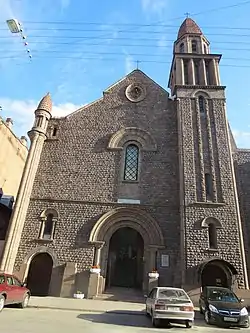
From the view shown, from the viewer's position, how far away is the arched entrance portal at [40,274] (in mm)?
15852

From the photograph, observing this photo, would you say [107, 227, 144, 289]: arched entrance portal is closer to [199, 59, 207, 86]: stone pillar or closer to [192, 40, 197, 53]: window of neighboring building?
[199, 59, 207, 86]: stone pillar

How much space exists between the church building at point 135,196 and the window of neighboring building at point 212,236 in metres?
0.06

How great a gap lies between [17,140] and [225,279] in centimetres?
2325

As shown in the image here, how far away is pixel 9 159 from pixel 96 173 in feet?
39.9

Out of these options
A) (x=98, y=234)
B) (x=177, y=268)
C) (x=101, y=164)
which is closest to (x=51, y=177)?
(x=101, y=164)

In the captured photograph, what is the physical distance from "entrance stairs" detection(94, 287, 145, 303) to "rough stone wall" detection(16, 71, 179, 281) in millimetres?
1925

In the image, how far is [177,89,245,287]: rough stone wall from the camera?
49.4 ft

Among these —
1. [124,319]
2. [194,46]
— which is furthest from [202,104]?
[124,319]

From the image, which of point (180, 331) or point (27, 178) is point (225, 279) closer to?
point (180, 331)

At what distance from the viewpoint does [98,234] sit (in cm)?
1622

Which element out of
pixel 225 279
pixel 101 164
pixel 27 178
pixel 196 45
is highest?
pixel 196 45

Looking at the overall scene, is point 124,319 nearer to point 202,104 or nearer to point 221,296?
point 221,296

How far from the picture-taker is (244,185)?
18.7 m

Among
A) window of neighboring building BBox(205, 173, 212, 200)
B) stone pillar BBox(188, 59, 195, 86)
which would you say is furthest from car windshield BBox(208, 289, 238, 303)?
stone pillar BBox(188, 59, 195, 86)
